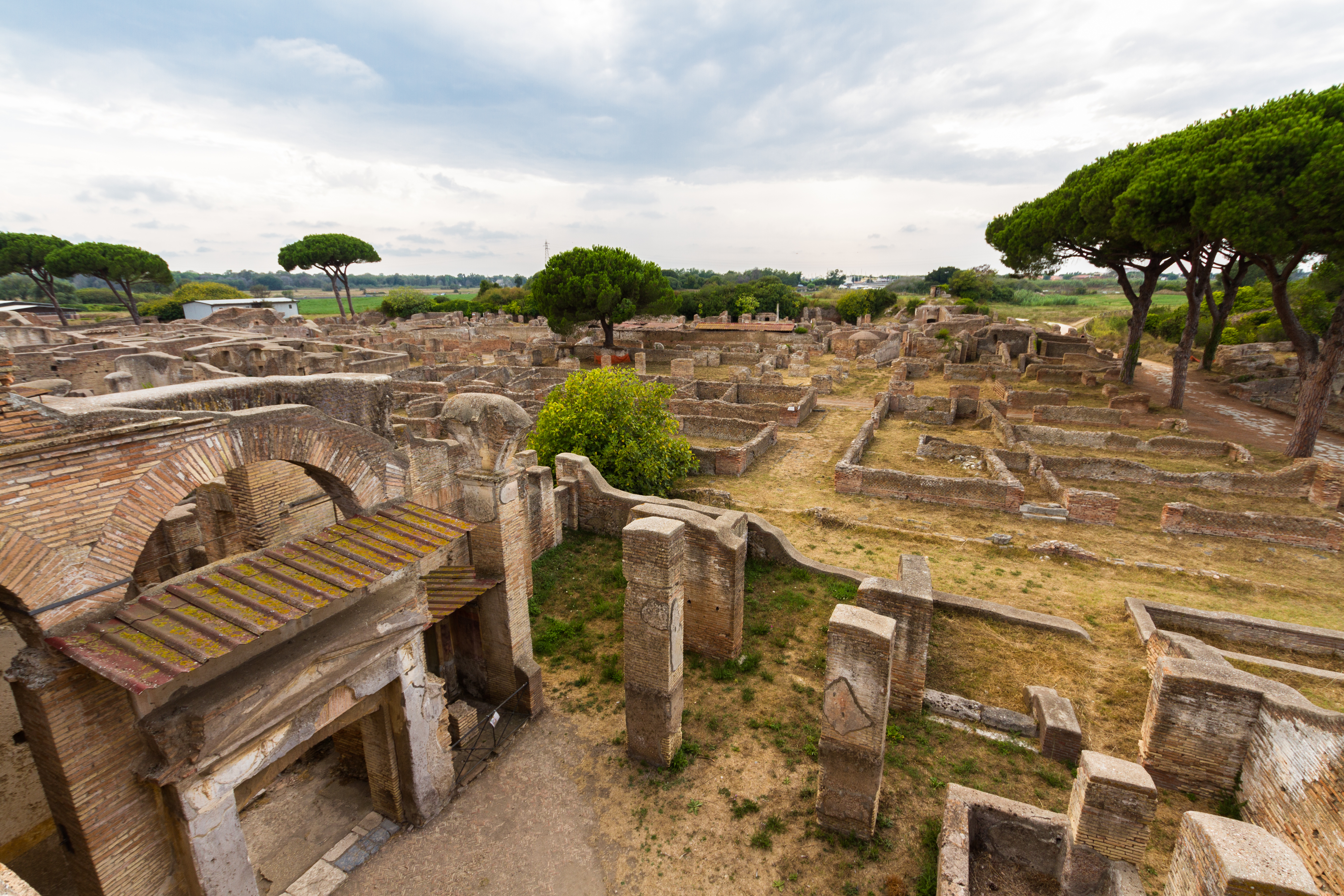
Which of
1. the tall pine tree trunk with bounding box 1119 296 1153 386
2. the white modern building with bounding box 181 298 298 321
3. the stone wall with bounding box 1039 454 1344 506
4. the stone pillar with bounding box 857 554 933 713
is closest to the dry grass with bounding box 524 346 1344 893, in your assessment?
the stone pillar with bounding box 857 554 933 713

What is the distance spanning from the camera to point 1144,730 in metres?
7.11

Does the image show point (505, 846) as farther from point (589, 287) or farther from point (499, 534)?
point (589, 287)

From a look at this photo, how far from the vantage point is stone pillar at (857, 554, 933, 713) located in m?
7.57

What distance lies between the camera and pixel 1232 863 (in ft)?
11.8

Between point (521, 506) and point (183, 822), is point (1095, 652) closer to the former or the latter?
point (521, 506)

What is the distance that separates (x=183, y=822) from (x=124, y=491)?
2.67 meters

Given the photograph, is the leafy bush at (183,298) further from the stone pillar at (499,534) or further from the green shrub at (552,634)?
the stone pillar at (499,534)

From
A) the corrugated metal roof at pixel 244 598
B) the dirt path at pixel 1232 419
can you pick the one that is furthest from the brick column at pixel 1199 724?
the dirt path at pixel 1232 419

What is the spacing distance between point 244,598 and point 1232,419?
31972mm

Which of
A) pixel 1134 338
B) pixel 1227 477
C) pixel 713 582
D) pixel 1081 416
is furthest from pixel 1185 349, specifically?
pixel 713 582

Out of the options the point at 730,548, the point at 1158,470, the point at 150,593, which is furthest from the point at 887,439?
the point at 150,593

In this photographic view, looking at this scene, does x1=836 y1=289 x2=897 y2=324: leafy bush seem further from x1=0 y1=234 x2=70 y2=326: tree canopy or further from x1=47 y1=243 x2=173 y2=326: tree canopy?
x1=0 y1=234 x2=70 y2=326: tree canopy

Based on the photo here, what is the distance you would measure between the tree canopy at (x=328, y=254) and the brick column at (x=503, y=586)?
5730cm

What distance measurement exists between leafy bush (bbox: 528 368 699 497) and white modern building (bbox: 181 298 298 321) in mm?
49531
